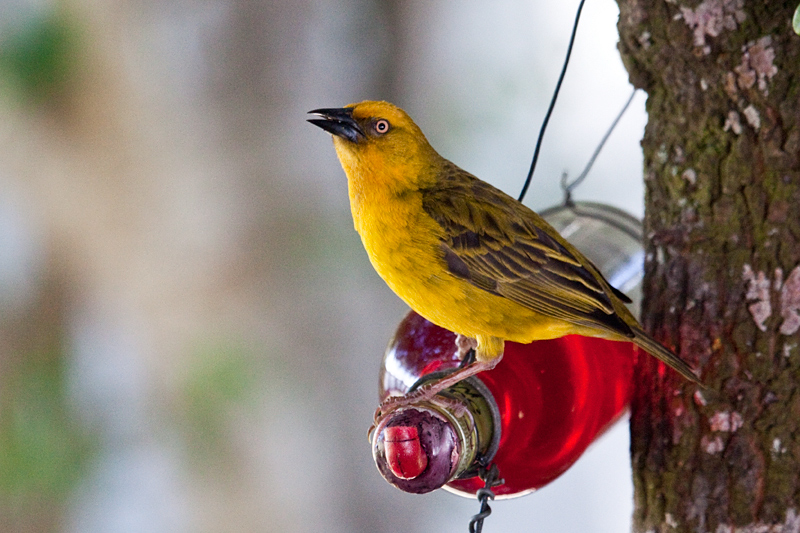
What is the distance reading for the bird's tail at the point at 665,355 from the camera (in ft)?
4.57

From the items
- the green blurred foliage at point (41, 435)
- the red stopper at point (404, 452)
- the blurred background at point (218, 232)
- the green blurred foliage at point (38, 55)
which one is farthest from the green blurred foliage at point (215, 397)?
the red stopper at point (404, 452)

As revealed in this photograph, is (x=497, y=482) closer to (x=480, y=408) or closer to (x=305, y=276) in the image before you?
(x=480, y=408)

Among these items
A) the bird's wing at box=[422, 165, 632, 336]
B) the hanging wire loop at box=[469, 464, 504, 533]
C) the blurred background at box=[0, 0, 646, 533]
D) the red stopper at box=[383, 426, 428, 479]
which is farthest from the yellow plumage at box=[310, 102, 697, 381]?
the blurred background at box=[0, 0, 646, 533]

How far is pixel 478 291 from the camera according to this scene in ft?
5.24

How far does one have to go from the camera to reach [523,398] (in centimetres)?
156

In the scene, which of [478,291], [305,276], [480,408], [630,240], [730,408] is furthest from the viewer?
[305,276]

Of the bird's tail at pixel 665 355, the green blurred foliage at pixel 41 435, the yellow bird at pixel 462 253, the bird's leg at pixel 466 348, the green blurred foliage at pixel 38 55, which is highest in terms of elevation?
the green blurred foliage at pixel 38 55

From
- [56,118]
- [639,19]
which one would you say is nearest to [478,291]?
[639,19]

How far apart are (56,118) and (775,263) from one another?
8.67ft

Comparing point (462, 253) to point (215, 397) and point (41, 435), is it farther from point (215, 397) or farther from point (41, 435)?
point (41, 435)

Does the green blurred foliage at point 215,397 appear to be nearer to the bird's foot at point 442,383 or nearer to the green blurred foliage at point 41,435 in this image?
the green blurred foliage at point 41,435

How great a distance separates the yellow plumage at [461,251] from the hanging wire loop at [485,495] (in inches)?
11.2

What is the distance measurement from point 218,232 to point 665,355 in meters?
2.05

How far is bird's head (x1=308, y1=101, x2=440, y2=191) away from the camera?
1.71 metres
